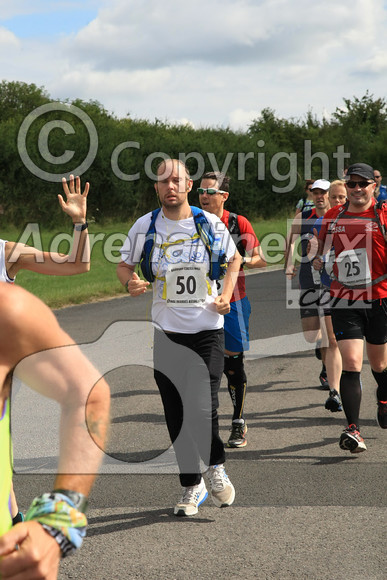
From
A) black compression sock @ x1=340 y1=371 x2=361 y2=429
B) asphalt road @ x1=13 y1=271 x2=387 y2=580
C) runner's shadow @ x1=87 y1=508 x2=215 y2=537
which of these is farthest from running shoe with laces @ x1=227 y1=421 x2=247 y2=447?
runner's shadow @ x1=87 y1=508 x2=215 y2=537

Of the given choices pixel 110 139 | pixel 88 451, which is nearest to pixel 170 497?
pixel 88 451

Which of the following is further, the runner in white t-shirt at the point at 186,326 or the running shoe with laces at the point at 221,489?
the runner in white t-shirt at the point at 186,326

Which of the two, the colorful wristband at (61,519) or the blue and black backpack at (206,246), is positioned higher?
the blue and black backpack at (206,246)

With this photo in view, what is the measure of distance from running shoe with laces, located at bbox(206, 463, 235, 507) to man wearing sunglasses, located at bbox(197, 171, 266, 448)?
139 centimetres

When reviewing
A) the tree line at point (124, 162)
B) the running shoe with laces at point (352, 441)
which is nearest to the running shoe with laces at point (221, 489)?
the running shoe with laces at point (352, 441)

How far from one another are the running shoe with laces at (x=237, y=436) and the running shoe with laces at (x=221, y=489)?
52.4 inches

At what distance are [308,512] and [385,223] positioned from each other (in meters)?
2.50

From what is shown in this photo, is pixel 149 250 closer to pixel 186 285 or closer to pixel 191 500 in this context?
pixel 186 285

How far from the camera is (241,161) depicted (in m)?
40.1

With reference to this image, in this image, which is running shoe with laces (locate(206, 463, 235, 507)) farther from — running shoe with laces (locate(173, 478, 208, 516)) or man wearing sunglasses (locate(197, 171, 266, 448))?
man wearing sunglasses (locate(197, 171, 266, 448))

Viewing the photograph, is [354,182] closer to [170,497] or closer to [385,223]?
[385,223]

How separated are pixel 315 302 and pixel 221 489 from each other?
3520 millimetres

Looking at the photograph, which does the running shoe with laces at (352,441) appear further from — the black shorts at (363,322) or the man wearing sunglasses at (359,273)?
the black shorts at (363,322)

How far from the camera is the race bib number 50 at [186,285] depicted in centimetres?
517
